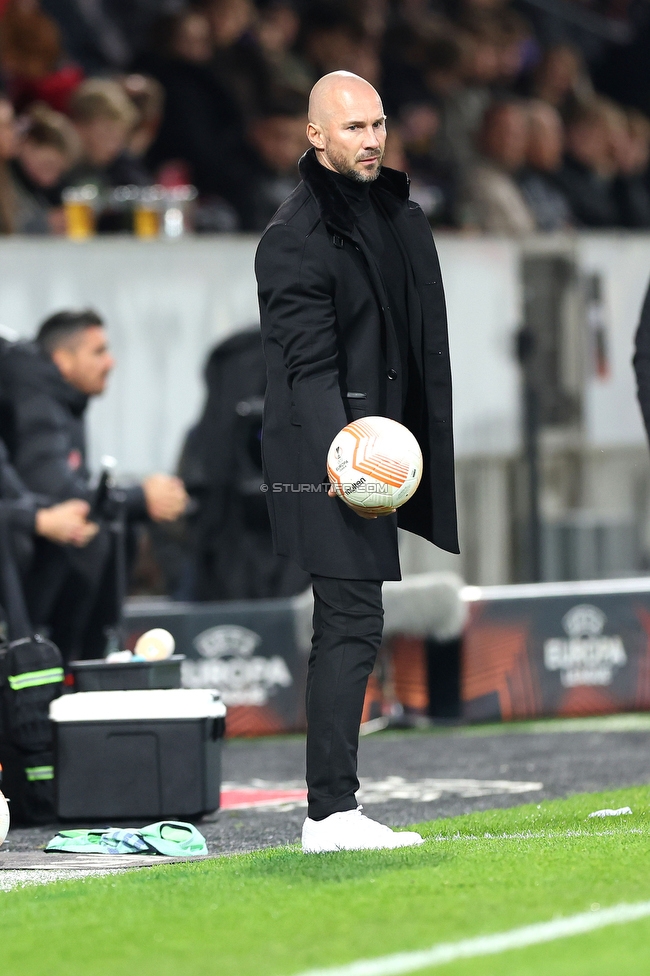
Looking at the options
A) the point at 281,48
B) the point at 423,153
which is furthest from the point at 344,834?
the point at 423,153

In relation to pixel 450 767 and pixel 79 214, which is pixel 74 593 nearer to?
pixel 450 767

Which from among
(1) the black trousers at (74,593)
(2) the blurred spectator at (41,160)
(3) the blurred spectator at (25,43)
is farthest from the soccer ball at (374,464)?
(3) the blurred spectator at (25,43)

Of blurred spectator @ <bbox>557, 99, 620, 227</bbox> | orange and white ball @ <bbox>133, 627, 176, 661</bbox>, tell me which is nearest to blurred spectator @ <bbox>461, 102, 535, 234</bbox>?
blurred spectator @ <bbox>557, 99, 620, 227</bbox>

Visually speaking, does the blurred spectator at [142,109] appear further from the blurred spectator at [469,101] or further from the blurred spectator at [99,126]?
the blurred spectator at [469,101]

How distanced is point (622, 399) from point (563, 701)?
1.86 m

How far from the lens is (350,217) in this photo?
15.6ft

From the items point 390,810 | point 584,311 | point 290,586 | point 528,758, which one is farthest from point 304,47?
point 390,810

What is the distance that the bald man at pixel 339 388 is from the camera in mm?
4605

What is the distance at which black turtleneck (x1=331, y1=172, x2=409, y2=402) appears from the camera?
477 cm

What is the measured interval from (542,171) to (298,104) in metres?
2.41

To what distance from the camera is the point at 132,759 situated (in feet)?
19.6

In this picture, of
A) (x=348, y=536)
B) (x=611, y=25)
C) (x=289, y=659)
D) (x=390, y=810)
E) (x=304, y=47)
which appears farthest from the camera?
(x=611, y=25)

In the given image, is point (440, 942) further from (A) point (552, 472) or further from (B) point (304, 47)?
(B) point (304, 47)

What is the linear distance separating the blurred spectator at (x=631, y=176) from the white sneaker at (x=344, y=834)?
10.2 meters
